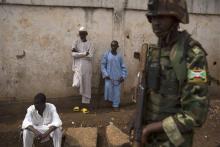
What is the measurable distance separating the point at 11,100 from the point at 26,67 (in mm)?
733

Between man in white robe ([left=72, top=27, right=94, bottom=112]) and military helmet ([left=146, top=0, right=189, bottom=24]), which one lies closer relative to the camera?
military helmet ([left=146, top=0, right=189, bottom=24])

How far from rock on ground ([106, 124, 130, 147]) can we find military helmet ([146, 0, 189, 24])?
3630mm

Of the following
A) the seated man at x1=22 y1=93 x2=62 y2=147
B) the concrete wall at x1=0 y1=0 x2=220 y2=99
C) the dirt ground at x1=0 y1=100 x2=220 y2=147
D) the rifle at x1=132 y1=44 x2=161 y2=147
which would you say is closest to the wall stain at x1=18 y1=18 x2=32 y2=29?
the concrete wall at x1=0 y1=0 x2=220 y2=99

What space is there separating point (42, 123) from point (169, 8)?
152 inches

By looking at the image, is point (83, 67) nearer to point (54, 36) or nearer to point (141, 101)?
point (54, 36)

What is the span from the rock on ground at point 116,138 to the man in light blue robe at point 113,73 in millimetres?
1711

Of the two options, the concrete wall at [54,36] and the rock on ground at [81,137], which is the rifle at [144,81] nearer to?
the rock on ground at [81,137]

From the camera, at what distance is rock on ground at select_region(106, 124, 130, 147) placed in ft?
19.4

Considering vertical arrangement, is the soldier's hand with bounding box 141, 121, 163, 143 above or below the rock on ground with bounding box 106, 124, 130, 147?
above

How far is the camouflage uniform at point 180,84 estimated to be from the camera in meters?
2.37

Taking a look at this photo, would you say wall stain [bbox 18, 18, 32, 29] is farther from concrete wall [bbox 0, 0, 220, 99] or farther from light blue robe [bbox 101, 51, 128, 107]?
light blue robe [bbox 101, 51, 128, 107]

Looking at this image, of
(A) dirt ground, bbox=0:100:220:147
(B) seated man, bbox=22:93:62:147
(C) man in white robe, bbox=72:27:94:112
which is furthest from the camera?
(C) man in white robe, bbox=72:27:94:112

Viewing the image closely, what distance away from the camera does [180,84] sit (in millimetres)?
2449

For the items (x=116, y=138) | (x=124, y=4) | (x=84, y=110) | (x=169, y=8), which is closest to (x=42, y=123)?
(x=116, y=138)
